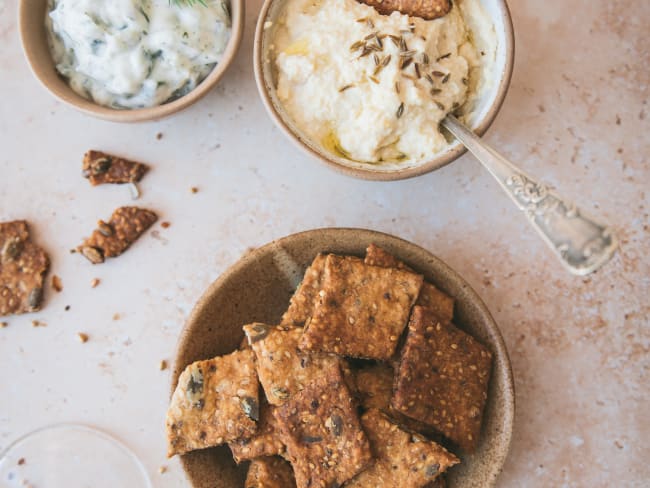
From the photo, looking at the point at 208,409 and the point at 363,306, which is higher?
the point at 363,306

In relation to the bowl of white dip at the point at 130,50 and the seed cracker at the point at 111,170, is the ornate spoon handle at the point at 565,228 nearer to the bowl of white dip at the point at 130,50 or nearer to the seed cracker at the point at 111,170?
the bowl of white dip at the point at 130,50

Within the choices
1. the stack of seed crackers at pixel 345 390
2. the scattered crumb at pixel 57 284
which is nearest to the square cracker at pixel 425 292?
the stack of seed crackers at pixel 345 390

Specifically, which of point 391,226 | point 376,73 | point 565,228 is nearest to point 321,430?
point 391,226

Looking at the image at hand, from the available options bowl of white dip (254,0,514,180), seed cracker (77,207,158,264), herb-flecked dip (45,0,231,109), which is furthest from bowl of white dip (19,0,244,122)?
seed cracker (77,207,158,264)

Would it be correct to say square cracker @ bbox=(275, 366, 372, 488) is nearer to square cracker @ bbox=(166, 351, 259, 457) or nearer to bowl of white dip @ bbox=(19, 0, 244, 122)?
square cracker @ bbox=(166, 351, 259, 457)

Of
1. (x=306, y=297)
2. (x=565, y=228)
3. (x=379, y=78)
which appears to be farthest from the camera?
(x=306, y=297)

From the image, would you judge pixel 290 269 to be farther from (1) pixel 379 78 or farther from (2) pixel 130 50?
(2) pixel 130 50
